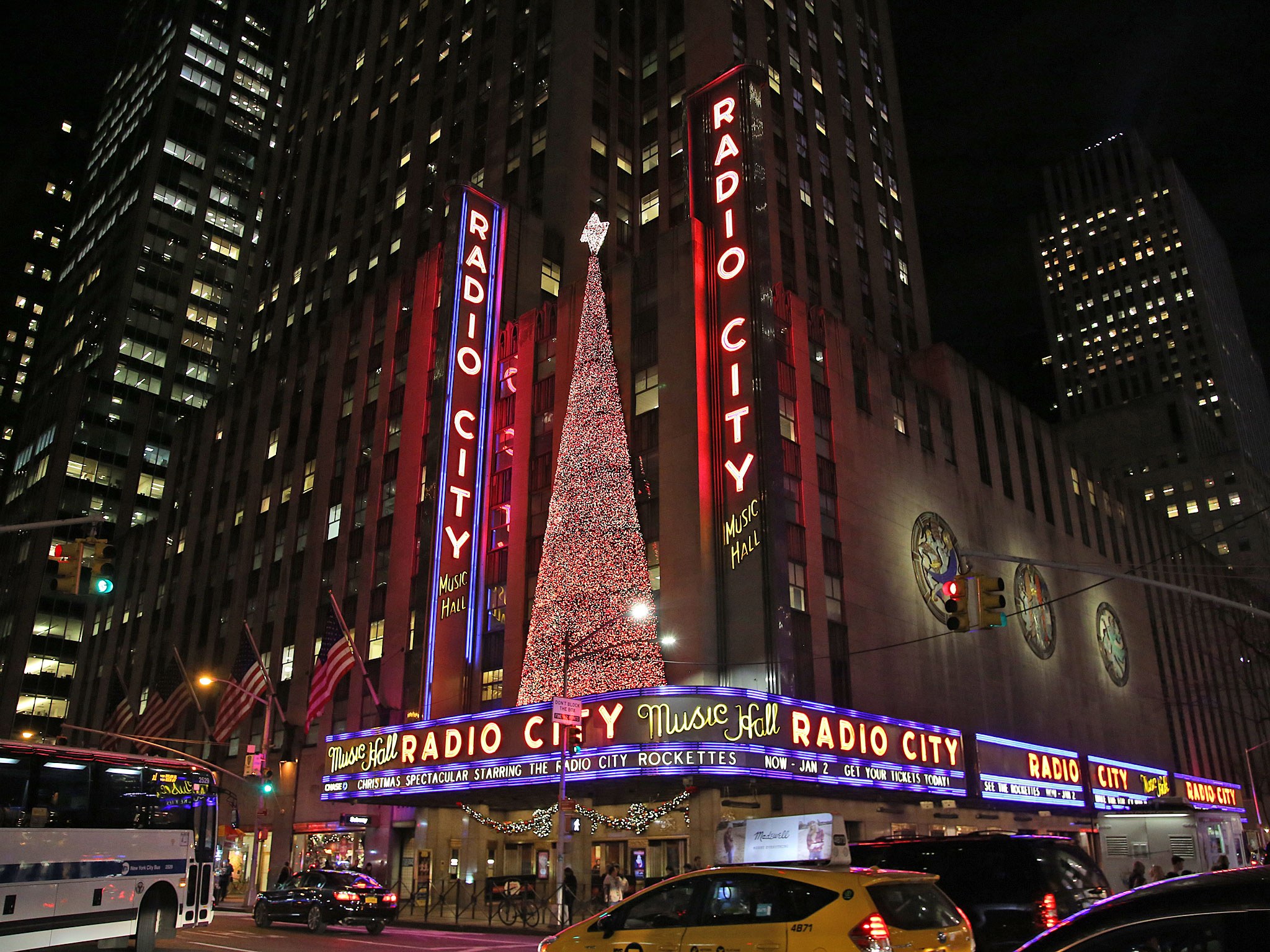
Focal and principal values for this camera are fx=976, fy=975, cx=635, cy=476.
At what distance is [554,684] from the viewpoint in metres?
37.8

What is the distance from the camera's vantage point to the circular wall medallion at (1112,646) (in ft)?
196

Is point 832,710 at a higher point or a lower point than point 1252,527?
lower

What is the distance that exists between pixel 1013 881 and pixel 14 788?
15892 millimetres

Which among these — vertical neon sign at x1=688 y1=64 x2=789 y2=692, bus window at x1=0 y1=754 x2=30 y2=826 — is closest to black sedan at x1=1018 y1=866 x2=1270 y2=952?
bus window at x1=0 y1=754 x2=30 y2=826

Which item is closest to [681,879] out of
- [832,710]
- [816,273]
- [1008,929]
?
[1008,929]

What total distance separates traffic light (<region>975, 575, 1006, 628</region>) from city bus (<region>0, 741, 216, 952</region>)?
1593 cm

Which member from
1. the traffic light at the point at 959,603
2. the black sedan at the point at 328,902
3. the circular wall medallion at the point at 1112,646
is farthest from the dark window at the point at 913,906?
the circular wall medallion at the point at 1112,646

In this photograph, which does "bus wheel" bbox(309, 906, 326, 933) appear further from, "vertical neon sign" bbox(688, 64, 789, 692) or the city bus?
"vertical neon sign" bbox(688, 64, 789, 692)

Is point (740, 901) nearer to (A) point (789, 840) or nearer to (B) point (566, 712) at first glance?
(A) point (789, 840)

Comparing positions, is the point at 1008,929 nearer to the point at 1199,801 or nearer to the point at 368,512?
the point at 368,512

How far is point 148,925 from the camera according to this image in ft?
58.1

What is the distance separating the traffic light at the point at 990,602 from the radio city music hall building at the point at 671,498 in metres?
13.2

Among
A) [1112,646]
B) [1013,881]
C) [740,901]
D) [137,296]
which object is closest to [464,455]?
[1013,881]

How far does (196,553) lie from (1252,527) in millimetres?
126640
